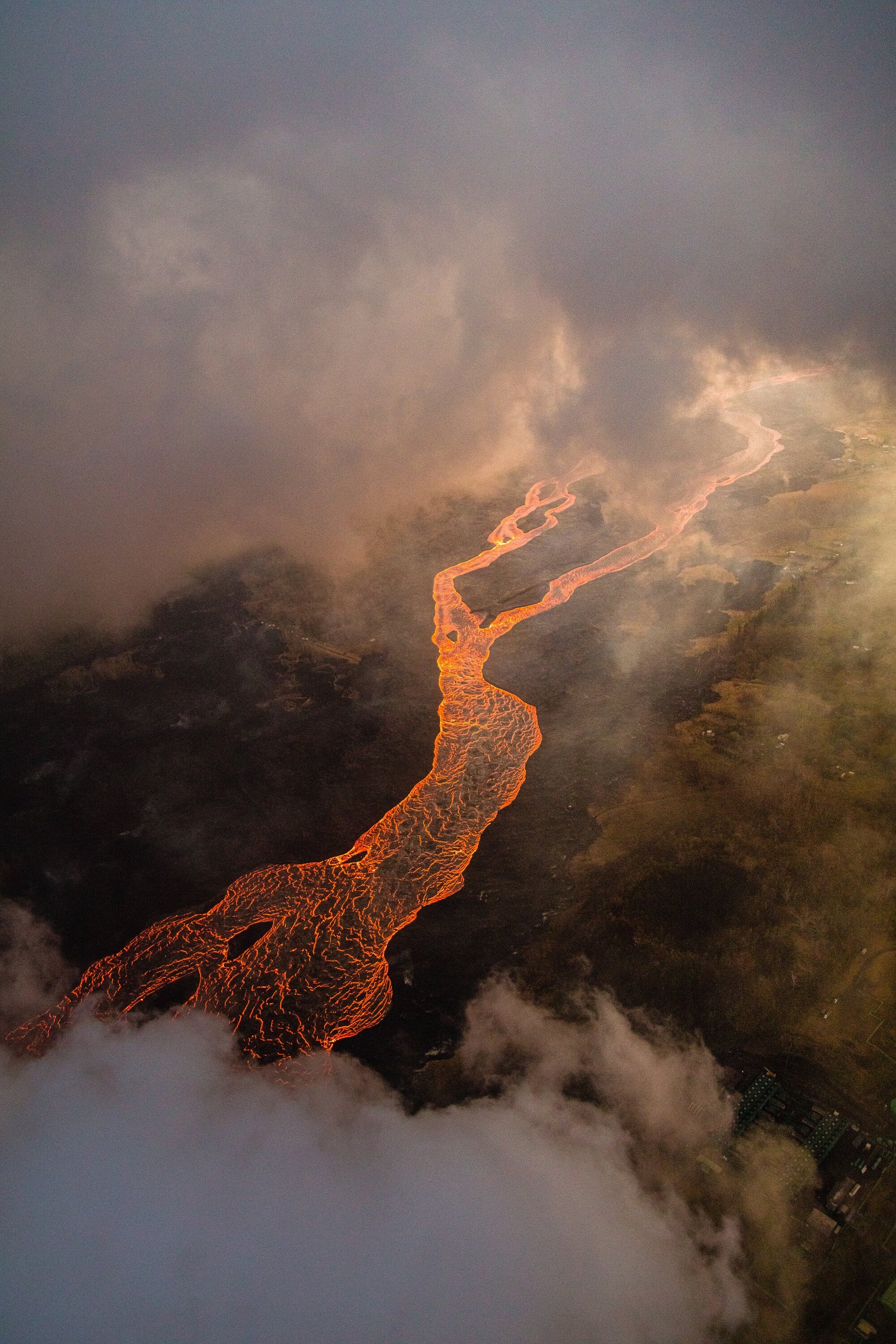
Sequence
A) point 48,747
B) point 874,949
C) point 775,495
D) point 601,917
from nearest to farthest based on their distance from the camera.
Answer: point 874,949, point 601,917, point 48,747, point 775,495

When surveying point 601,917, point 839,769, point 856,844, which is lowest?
point 601,917

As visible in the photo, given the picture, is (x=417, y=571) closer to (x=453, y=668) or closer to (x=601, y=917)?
(x=453, y=668)

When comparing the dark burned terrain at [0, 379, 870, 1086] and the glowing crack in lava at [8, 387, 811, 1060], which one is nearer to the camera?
the glowing crack in lava at [8, 387, 811, 1060]

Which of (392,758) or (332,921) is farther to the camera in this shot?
(392,758)

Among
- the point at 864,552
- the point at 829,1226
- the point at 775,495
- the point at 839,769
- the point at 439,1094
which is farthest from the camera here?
the point at 775,495

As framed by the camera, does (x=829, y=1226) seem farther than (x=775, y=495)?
No

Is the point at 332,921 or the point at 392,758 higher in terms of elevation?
the point at 392,758

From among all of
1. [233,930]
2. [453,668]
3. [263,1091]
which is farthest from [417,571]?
[263,1091]

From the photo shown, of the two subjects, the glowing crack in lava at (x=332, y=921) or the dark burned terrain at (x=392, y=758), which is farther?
the dark burned terrain at (x=392, y=758)
